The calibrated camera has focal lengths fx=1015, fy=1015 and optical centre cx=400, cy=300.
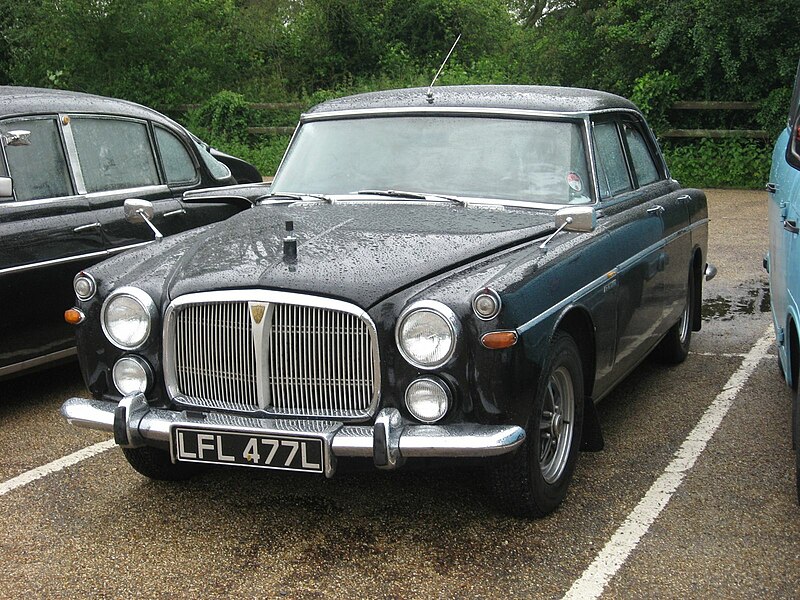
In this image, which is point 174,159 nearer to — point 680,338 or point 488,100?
point 488,100

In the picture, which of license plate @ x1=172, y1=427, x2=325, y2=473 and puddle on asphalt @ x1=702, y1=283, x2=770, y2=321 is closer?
license plate @ x1=172, y1=427, x2=325, y2=473

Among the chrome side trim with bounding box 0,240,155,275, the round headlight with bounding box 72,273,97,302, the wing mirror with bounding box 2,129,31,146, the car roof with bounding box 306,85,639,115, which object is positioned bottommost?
the chrome side trim with bounding box 0,240,155,275

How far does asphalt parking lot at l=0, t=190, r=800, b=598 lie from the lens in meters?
3.55

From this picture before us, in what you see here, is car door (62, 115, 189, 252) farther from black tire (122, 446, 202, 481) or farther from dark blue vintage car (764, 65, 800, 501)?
dark blue vintage car (764, 65, 800, 501)

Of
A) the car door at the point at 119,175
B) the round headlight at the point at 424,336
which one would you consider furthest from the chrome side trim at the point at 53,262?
the round headlight at the point at 424,336

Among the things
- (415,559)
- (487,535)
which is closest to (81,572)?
(415,559)

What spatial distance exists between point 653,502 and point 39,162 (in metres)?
3.95

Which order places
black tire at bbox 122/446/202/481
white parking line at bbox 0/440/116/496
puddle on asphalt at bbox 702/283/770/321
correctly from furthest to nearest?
puddle on asphalt at bbox 702/283/770/321 → white parking line at bbox 0/440/116/496 → black tire at bbox 122/446/202/481

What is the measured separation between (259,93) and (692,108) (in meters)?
11.1

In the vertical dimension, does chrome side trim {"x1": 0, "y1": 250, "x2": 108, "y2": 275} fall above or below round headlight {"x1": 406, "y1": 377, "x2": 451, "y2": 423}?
above

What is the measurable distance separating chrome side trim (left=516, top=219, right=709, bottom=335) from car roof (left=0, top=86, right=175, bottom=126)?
3488 mm

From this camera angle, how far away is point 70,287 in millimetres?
5855

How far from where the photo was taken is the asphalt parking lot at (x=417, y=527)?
3.55 m

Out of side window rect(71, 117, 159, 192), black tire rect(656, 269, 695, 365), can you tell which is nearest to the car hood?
side window rect(71, 117, 159, 192)
